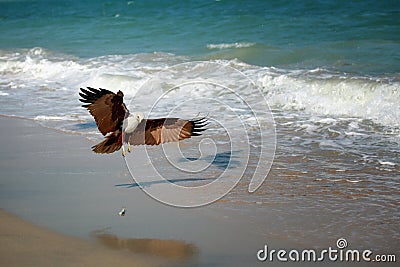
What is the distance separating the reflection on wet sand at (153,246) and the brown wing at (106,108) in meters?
1.16

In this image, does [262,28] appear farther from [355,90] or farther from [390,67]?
[355,90]

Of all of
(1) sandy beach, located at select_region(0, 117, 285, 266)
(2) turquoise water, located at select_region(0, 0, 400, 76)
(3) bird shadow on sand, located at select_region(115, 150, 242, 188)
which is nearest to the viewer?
Answer: (1) sandy beach, located at select_region(0, 117, 285, 266)

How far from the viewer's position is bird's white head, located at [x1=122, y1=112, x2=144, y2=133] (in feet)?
18.5

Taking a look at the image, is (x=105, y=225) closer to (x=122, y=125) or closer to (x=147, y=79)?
(x=122, y=125)

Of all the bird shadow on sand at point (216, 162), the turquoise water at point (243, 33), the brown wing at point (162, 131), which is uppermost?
the turquoise water at point (243, 33)

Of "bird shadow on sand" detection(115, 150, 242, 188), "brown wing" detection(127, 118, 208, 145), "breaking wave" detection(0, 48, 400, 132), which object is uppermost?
"breaking wave" detection(0, 48, 400, 132)

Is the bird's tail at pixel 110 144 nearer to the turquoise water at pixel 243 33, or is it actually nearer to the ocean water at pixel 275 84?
the ocean water at pixel 275 84

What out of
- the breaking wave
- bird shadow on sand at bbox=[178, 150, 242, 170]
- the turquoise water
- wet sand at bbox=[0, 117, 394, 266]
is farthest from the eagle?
the turquoise water

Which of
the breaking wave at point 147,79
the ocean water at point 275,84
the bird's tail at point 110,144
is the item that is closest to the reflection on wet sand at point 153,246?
the ocean water at point 275,84

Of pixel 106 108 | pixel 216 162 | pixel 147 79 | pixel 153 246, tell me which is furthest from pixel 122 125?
pixel 147 79

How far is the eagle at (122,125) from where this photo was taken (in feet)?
18.4

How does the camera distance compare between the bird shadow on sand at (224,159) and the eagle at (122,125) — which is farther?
A: the bird shadow on sand at (224,159)

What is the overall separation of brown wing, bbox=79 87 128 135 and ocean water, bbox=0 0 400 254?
114 cm

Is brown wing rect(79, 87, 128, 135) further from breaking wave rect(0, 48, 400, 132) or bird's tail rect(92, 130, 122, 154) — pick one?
breaking wave rect(0, 48, 400, 132)
